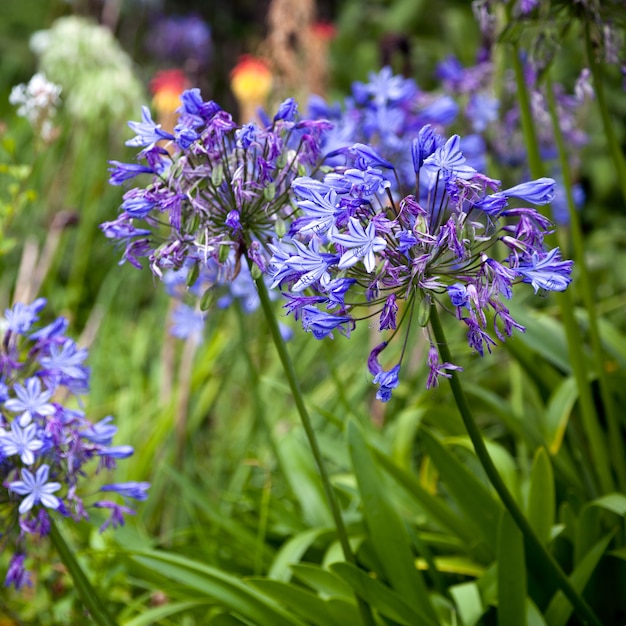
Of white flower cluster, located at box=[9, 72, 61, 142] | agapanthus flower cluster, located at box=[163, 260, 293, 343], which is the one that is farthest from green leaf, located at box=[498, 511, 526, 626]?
white flower cluster, located at box=[9, 72, 61, 142]

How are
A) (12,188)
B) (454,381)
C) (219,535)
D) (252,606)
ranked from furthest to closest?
(219,535) → (12,188) → (252,606) → (454,381)

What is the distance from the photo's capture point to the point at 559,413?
9.20 ft

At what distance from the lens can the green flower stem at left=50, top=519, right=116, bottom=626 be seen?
1.82 metres

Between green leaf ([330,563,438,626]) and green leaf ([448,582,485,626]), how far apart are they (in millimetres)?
121

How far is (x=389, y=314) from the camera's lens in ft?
4.74

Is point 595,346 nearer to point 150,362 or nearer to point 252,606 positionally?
point 252,606

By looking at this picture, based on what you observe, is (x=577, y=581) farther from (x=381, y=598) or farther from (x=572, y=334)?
(x=572, y=334)

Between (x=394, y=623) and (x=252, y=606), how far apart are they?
15.2 inches

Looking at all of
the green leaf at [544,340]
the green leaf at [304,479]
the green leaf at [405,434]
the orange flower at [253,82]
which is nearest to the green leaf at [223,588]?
the green leaf at [304,479]

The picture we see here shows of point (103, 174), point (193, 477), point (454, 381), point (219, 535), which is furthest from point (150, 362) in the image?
point (454, 381)

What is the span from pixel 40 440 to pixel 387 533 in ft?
3.09

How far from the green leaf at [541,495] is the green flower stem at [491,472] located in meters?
0.32

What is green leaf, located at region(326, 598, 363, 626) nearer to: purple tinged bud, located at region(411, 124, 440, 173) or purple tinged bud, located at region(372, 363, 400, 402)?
purple tinged bud, located at region(372, 363, 400, 402)

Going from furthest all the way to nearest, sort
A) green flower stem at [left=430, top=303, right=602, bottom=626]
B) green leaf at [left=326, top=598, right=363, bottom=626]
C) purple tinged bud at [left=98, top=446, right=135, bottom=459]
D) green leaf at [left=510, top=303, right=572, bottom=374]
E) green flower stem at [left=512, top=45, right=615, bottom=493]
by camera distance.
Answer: green leaf at [left=510, top=303, right=572, bottom=374] < green flower stem at [left=512, top=45, right=615, bottom=493] < green leaf at [left=326, top=598, right=363, bottom=626] < purple tinged bud at [left=98, top=446, right=135, bottom=459] < green flower stem at [left=430, top=303, right=602, bottom=626]
